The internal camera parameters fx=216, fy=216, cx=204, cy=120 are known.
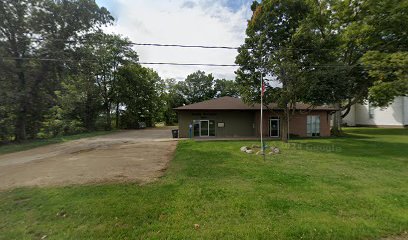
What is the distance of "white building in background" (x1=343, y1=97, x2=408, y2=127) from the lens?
31984mm

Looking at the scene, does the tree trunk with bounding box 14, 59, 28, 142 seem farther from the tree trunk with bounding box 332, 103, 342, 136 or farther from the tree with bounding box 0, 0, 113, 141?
the tree trunk with bounding box 332, 103, 342, 136

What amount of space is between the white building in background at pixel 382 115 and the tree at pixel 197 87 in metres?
34.4

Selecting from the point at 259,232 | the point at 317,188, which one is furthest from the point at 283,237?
the point at 317,188

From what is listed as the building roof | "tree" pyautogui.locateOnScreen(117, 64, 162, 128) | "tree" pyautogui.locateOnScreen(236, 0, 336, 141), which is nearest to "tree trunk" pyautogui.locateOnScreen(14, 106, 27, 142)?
the building roof

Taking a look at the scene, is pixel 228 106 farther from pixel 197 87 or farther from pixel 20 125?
pixel 197 87

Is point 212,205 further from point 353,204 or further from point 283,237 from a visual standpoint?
point 353,204

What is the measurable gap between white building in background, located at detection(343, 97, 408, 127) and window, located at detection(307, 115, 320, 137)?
60.8 ft

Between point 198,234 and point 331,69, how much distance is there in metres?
15.9

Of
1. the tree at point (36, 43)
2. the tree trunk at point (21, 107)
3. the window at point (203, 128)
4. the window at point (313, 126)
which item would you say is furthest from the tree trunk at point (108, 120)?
the window at point (313, 126)

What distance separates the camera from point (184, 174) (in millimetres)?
7301

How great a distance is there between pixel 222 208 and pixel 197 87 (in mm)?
59020

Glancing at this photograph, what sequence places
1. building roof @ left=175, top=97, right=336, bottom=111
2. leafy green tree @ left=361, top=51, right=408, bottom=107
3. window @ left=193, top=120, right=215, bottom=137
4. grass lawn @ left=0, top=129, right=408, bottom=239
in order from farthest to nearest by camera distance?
window @ left=193, top=120, right=215, bottom=137 < building roof @ left=175, top=97, right=336, bottom=111 < leafy green tree @ left=361, top=51, right=408, bottom=107 < grass lawn @ left=0, top=129, right=408, bottom=239

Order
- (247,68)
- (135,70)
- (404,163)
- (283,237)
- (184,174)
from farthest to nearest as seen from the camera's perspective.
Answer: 1. (135,70)
2. (247,68)
3. (404,163)
4. (184,174)
5. (283,237)

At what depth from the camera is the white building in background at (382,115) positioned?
32.0m
